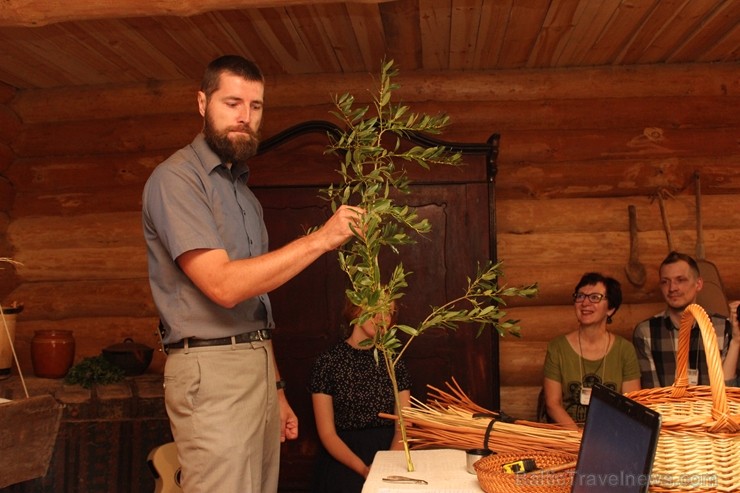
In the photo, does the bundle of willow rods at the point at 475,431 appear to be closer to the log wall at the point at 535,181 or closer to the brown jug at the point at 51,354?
the log wall at the point at 535,181

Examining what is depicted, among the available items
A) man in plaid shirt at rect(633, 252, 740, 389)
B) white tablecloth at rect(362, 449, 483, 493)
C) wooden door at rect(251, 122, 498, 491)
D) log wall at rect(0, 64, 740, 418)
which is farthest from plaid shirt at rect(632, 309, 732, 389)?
white tablecloth at rect(362, 449, 483, 493)

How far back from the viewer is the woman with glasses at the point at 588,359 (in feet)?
14.7

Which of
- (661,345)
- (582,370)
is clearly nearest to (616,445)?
(582,370)

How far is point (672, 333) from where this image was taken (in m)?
4.58

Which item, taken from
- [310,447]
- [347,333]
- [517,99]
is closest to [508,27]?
[517,99]

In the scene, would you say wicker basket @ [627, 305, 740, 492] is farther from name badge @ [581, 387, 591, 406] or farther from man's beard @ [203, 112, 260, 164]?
name badge @ [581, 387, 591, 406]

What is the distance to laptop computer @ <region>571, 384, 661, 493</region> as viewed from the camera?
5.03 feet

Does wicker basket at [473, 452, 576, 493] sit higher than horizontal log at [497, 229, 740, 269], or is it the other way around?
horizontal log at [497, 229, 740, 269]

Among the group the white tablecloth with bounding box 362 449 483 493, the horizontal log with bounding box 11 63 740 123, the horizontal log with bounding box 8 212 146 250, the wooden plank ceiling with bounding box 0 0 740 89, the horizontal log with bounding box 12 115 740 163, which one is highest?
the wooden plank ceiling with bounding box 0 0 740 89

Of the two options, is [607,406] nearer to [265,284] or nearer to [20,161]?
[265,284]

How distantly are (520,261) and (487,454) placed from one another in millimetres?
2870

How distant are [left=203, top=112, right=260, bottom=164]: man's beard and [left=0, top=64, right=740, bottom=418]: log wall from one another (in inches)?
104

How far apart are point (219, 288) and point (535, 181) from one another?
3.22 m

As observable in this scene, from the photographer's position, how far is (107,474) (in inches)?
175
